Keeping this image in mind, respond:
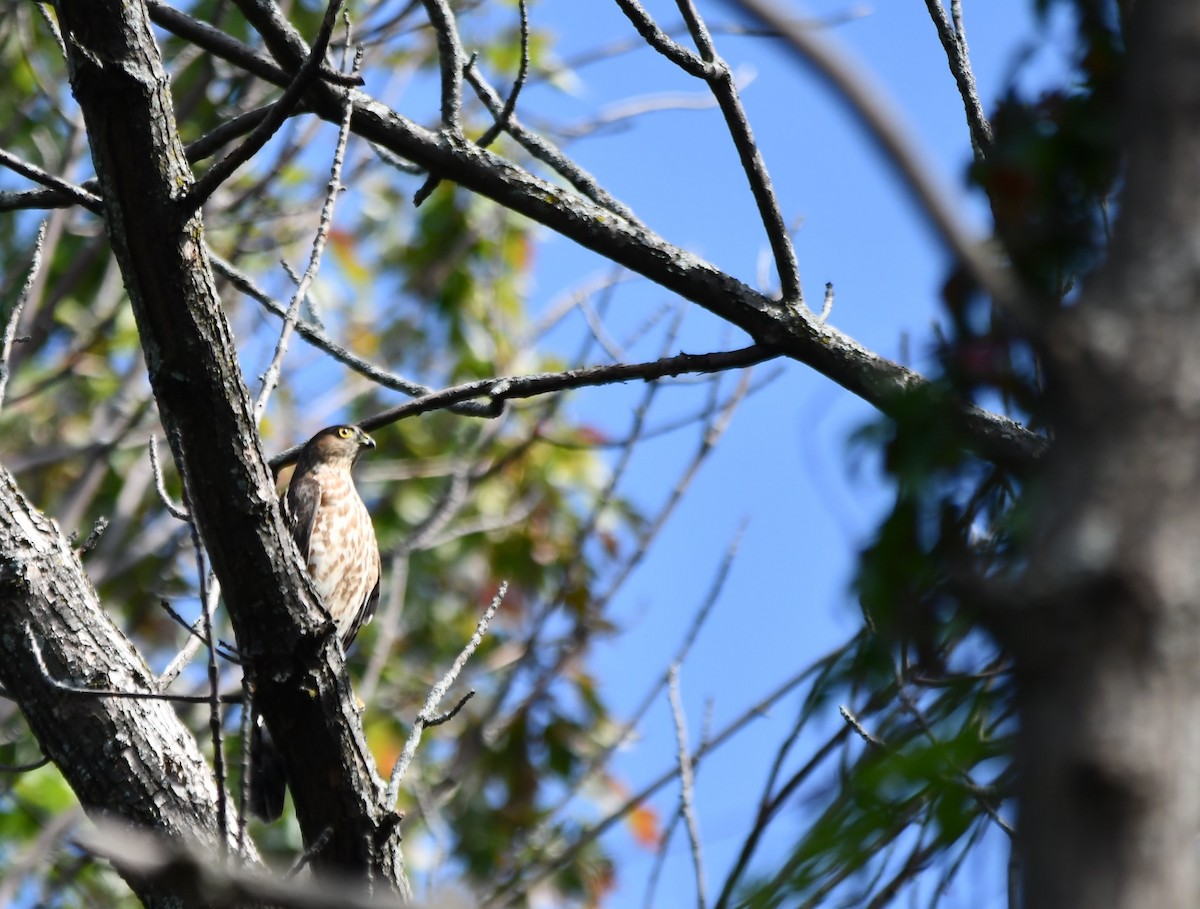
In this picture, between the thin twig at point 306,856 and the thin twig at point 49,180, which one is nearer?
the thin twig at point 306,856

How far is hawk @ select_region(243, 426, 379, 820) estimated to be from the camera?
5.58 m

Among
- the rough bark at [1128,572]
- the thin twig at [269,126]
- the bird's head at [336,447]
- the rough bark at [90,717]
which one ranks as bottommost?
the rough bark at [1128,572]

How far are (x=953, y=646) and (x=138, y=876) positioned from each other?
6.54 feet

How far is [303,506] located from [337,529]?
260 millimetres

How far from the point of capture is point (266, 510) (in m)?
2.78

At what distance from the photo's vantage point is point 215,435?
8.89 ft

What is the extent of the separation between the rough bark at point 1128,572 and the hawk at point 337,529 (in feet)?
15.0

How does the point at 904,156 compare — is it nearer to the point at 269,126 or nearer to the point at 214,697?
the point at 214,697

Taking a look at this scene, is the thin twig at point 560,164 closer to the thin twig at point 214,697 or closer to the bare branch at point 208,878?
the thin twig at point 214,697

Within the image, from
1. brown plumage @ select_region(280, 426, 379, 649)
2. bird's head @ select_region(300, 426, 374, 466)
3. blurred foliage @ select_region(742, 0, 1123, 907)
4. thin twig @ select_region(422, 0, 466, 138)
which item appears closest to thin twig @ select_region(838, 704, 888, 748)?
blurred foliage @ select_region(742, 0, 1123, 907)

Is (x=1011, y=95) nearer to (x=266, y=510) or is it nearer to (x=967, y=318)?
(x=967, y=318)

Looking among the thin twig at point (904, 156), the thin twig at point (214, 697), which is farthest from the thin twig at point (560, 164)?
the thin twig at point (904, 156)

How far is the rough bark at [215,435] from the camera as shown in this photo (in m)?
2.58

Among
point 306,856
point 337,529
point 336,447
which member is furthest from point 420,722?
point 336,447
